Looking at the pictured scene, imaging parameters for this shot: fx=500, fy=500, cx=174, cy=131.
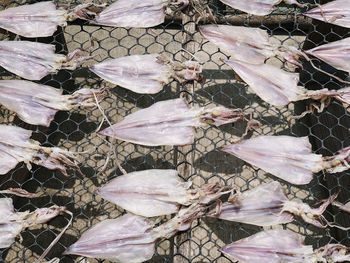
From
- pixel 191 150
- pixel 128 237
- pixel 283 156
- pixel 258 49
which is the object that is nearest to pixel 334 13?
pixel 258 49

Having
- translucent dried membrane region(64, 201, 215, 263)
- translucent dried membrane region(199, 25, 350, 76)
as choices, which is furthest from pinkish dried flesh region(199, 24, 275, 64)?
translucent dried membrane region(64, 201, 215, 263)

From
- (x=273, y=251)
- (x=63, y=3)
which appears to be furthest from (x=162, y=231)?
(x=63, y=3)

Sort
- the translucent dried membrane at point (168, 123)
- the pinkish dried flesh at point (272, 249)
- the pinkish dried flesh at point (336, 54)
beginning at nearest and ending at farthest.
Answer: the pinkish dried flesh at point (272, 249) < the translucent dried membrane at point (168, 123) < the pinkish dried flesh at point (336, 54)

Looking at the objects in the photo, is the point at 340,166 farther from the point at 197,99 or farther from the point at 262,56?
the point at 197,99

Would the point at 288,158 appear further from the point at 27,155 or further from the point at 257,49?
the point at 27,155

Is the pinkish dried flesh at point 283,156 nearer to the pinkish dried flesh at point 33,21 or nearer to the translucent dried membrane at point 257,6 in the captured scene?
the translucent dried membrane at point 257,6

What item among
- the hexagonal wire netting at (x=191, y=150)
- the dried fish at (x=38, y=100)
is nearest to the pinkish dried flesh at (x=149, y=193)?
the hexagonal wire netting at (x=191, y=150)

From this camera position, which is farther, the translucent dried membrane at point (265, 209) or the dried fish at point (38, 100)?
the dried fish at point (38, 100)
